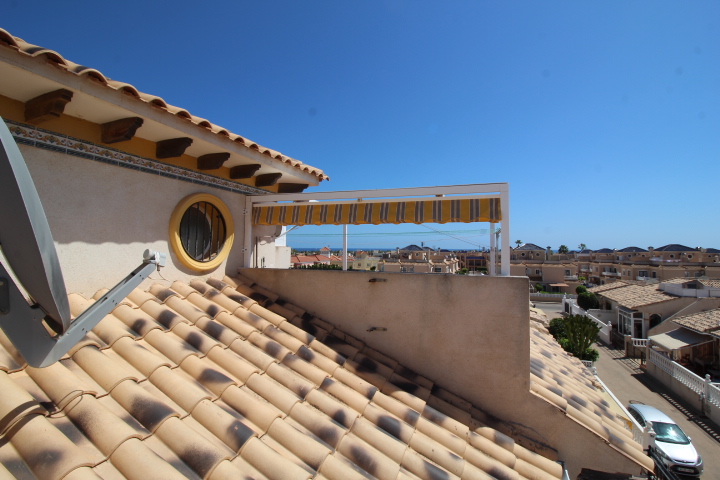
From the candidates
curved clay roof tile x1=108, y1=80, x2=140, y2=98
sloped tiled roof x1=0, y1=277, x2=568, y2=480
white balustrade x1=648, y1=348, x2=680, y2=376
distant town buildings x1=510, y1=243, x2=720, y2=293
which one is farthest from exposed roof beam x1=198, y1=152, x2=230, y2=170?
distant town buildings x1=510, y1=243, x2=720, y2=293

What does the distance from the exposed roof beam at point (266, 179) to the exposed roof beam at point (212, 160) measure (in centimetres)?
145

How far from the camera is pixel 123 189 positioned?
190 inches

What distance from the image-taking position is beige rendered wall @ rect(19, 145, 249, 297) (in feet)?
13.5

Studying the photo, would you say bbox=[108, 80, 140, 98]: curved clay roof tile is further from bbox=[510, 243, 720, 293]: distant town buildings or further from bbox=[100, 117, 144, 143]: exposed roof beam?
bbox=[510, 243, 720, 293]: distant town buildings

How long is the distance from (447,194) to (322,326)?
306 cm

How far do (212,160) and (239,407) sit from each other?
4044 mm

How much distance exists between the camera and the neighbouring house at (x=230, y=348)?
103 inches

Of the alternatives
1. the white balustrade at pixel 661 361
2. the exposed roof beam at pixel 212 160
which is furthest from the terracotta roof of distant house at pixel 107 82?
the white balustrade at pixel 661 361

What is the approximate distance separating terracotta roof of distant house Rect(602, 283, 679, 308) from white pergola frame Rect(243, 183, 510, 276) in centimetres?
3296

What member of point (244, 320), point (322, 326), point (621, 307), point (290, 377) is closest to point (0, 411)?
point (290, 377)

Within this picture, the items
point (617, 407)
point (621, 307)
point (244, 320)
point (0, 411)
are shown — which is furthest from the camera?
point (621, 307)

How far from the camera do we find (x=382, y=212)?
20.1 feet

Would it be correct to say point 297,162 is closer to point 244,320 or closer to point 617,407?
point 244,320

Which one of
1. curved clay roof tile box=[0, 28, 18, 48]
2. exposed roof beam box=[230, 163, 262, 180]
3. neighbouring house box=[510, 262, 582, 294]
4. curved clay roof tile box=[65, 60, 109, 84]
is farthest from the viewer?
neighbouring house box=[510, 262, 582, 294]
